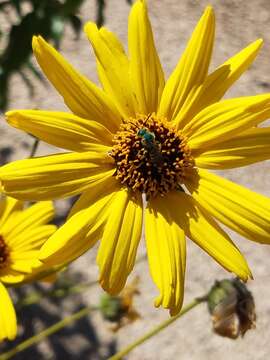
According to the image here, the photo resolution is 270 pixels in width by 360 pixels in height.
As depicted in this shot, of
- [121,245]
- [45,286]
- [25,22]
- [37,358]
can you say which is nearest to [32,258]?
[121,245]

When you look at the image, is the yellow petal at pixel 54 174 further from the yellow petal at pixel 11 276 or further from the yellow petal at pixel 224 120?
the yellow petal at pixel 11 276

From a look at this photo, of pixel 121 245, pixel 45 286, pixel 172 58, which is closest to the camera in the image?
pixel 121 245

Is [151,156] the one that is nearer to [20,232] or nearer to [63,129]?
[63,129]

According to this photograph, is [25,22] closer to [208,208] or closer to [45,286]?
[208,208]

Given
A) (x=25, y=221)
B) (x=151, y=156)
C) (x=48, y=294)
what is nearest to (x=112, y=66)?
(x=151, y=156)

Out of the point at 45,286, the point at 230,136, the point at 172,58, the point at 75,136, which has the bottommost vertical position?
the point at 45,286

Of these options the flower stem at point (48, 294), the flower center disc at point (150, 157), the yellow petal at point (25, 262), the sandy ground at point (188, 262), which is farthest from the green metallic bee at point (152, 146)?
the sandy ground at point (188, 262)
